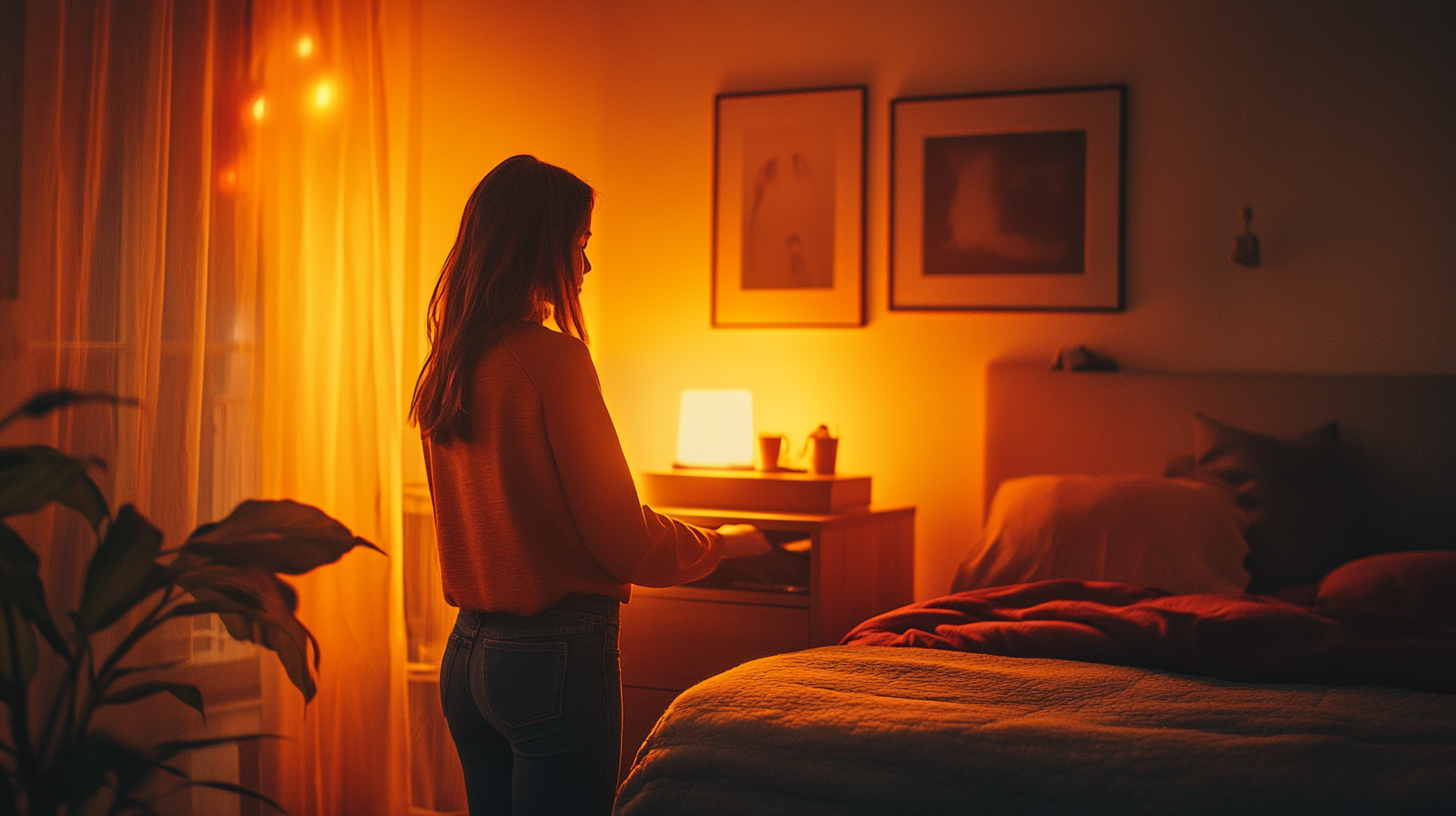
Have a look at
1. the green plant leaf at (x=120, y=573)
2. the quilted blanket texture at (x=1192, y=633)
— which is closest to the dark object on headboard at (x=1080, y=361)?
the quilted blanket texture at (x=1192, y=633)

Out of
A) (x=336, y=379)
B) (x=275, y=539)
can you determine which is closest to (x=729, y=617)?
(x=336, y=379)

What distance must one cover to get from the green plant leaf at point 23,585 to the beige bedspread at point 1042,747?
779 millimetres

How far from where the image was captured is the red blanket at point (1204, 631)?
175 cm

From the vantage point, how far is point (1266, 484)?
9.05 ft

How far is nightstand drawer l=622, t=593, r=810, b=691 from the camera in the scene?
8.78ft

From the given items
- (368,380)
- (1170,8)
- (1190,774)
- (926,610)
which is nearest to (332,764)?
(368,380)

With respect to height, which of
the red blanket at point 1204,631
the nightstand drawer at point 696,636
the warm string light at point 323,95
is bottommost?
the nightstand drawer at point 696,636

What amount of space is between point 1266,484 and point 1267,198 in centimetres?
87

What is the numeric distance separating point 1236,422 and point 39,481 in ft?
9.33

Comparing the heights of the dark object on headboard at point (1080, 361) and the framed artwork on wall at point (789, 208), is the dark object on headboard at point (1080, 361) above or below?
below

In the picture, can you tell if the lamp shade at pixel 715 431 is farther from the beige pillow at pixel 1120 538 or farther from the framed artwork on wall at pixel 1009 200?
the beige pillow at pixel 1120 538

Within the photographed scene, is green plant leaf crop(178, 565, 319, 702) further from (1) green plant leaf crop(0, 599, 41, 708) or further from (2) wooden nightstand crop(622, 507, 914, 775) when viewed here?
(2) wooden nightstand crop(622, 507, 914, 775)

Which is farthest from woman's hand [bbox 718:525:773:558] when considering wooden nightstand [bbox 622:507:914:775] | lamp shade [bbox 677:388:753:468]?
lamp shade [bbox 677:388:753:468]

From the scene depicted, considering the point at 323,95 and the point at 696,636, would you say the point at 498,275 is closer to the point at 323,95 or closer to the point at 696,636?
the point at 323,95
